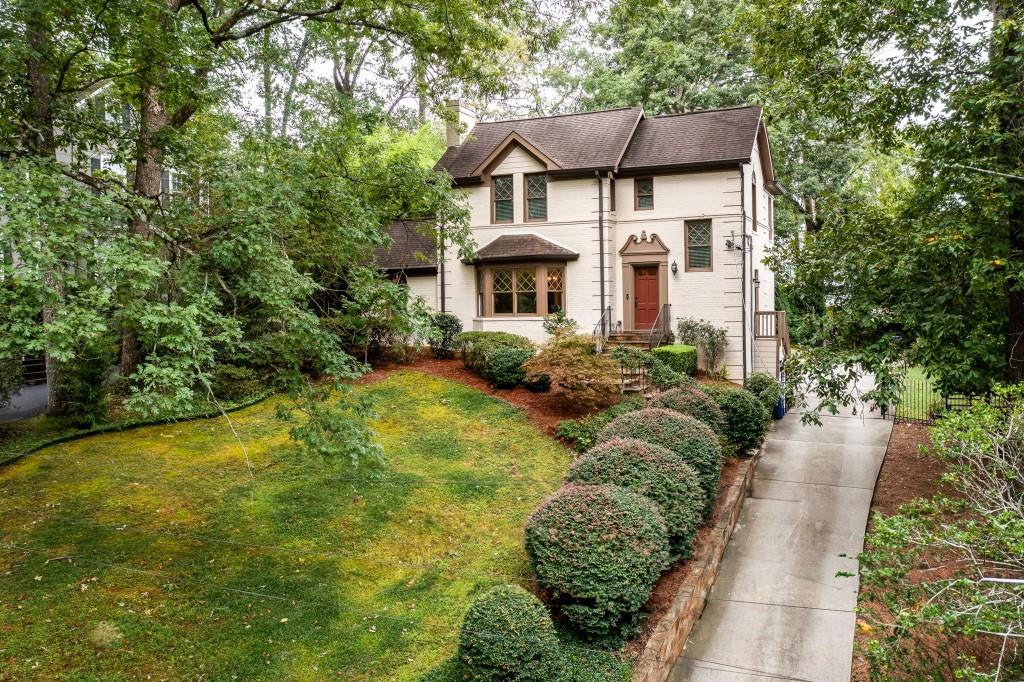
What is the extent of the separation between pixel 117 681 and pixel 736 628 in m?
6.94

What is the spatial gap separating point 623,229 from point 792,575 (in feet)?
42.6

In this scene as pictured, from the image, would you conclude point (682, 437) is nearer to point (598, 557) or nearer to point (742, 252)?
point (598, 557)

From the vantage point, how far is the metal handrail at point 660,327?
18.9 m

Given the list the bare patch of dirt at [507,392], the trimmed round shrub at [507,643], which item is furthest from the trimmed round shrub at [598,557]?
the bare patch of dirt at [507,392]

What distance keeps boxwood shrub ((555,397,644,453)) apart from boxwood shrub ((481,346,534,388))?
2.44 metres

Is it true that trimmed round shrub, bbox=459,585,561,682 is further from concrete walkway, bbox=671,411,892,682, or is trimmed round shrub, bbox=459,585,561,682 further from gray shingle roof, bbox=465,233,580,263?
gray shingle roof, bbox=465,233,580,263

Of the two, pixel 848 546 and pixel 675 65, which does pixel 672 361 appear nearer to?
pixel 848 546

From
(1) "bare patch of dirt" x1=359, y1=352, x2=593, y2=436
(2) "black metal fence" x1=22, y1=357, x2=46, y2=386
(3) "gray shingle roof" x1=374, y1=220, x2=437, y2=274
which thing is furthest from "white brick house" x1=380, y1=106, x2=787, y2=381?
(2) "black metal fence" x1=22, y1=357, x2=46, y2=386

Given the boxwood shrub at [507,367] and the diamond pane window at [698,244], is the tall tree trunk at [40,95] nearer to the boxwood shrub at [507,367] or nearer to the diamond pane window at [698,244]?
the boxwood shrub at [507,367]

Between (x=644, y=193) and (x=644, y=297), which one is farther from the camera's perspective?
(x=644, y=297)

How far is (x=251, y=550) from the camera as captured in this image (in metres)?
8.82

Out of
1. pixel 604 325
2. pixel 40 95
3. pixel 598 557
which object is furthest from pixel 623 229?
pixel 40 95

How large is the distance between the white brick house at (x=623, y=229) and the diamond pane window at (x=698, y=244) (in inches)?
1.2

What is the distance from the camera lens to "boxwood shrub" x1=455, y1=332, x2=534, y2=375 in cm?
1738
